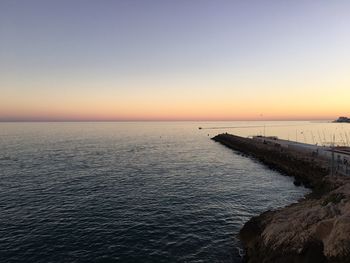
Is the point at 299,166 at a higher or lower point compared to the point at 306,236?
lower

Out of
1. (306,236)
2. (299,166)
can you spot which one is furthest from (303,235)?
(299,166)

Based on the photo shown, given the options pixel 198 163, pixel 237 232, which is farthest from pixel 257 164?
pixel 237 232

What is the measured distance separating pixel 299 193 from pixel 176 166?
93.1 feet

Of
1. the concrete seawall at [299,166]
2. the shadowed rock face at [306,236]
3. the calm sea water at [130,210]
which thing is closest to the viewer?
the shadowed rock face at [306,236]

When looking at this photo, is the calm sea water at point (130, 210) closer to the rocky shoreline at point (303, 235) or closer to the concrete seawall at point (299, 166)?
the rocky shoreline at point (303, 235)

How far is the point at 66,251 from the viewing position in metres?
22.5

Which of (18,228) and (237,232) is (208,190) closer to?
(237,232)

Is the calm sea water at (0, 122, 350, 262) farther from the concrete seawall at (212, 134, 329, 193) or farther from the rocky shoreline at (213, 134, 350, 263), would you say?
the concrete seawall at (212, 134, 329, 193)

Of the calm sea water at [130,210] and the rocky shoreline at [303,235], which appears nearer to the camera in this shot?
the rocky shoreline at [303,235]

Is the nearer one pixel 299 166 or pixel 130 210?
pixel 130 210

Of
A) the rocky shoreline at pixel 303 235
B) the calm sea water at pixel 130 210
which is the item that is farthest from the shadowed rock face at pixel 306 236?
the calm sea water at pixel 130 210

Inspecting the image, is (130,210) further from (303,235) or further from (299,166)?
(299,166)

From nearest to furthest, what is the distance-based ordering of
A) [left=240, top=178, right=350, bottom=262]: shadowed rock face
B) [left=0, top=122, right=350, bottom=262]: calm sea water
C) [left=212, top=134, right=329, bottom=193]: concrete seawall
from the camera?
[left=240, top=178, right=350, bottom=262]: shadowed rock face < [left=0, top=122, right=350, bottom=262]: calm sea water < [left=212, top=134, right=329, bottom=193]: concrete seawall

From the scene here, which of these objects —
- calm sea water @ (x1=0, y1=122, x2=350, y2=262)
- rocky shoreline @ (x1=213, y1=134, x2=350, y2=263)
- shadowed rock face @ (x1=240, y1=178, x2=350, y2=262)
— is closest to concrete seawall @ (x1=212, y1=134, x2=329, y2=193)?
calm sea water @ (x1=0, y1=122, x2=350, y2=262)
